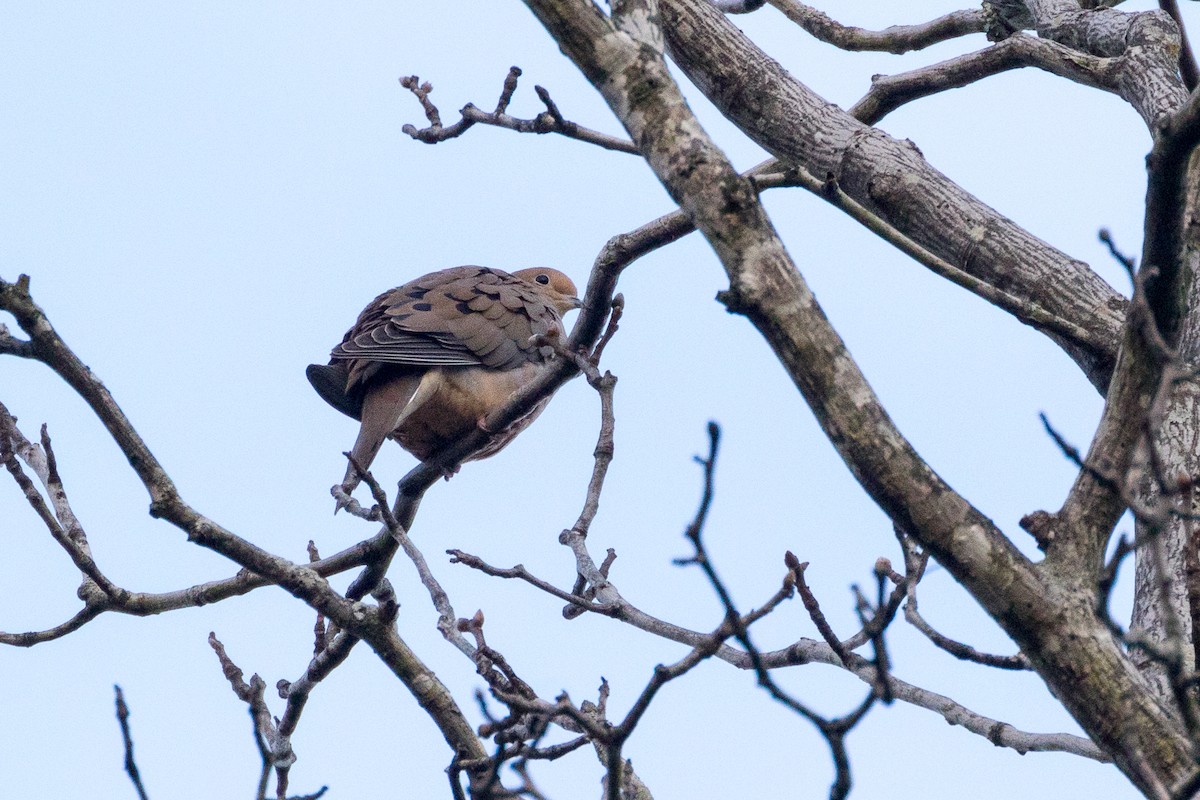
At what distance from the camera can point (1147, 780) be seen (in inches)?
71.3

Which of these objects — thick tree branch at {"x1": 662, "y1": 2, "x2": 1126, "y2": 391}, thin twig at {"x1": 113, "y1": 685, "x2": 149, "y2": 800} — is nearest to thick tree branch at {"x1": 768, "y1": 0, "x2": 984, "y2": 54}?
thick tree branch at {"x1": 662, "y1": 2, "x2": 1126, "y2": 391}

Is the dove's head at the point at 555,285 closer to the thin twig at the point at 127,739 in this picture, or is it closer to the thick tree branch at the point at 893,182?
the thick tree branch at the point at 893,182

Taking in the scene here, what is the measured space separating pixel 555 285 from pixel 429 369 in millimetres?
1756

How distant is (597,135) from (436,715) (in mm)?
1732

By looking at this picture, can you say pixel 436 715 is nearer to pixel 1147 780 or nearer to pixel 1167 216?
pixel 1147 780

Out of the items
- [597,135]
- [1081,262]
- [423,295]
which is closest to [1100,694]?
[1081,262]

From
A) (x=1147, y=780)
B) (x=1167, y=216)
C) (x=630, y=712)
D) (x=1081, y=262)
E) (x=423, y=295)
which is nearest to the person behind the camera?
(x=1147, y=780)

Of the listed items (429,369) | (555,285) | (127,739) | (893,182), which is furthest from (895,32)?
Answer: (127,739)

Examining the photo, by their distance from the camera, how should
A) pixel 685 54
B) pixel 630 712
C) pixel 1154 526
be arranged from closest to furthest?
pixel 1154 526, pixel 630 712, pixel 685 54

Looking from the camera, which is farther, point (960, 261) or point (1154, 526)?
point (960, 261)

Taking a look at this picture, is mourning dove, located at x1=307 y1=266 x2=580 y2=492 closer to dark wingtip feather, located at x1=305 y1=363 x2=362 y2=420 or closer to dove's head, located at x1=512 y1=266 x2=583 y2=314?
dark wingtip feather, located at x1=305 y1=363 x2=362 y2=420

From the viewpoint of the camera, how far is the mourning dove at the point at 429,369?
5.25 metres

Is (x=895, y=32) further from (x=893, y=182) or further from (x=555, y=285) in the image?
(x=555, y=285)

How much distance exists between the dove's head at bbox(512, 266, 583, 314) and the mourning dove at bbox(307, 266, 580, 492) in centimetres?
80
